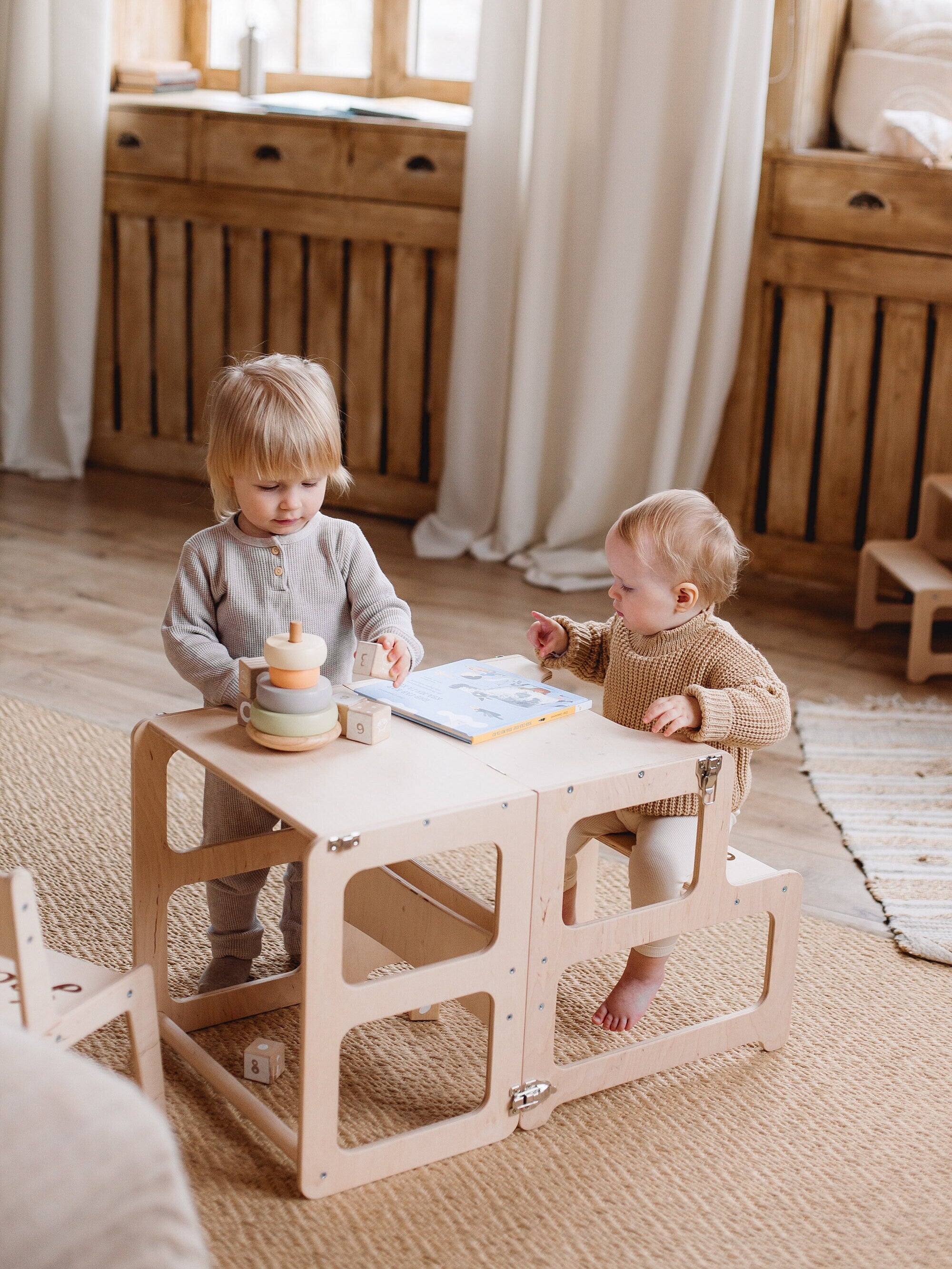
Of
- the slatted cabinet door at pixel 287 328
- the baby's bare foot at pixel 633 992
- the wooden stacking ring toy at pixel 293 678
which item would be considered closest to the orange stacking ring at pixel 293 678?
the wooden stacking ring toy at pixel 293 678

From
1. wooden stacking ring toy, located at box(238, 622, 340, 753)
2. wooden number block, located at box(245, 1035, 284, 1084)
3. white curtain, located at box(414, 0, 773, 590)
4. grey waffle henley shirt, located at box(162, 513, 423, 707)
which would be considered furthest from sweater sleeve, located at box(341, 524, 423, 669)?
white curtain, located at box(414, 0, 773, 590)

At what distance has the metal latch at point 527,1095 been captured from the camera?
1.37 metres

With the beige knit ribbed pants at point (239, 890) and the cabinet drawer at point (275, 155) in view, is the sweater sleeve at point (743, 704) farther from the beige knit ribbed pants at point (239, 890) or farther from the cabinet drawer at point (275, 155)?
the cabinet drawer at point (275, 155)

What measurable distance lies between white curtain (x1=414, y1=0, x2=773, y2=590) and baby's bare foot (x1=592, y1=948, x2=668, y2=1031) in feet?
5.18

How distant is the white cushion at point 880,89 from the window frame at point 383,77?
1002 millimetres

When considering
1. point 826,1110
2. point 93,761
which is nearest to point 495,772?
point 826,1110

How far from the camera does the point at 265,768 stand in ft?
4.24

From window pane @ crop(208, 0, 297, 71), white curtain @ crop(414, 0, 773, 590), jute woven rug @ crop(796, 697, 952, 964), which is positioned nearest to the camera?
jute woven rug @ crop(796, 697, 952, 964)

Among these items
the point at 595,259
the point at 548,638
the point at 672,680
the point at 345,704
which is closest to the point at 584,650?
the point at 548,638

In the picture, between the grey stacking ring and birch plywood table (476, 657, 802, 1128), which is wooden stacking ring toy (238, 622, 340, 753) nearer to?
the grey stacking ring

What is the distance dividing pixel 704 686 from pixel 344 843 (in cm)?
49

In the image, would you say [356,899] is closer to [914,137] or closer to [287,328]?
[914,137]

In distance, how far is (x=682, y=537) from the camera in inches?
57.9

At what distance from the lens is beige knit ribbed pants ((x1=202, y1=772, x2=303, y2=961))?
1.55m
